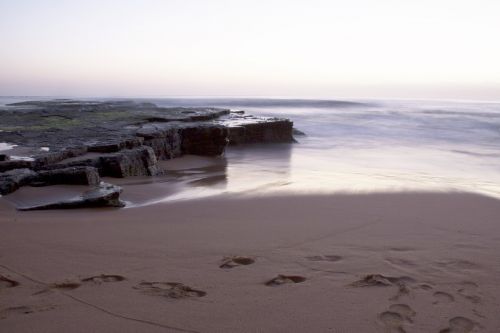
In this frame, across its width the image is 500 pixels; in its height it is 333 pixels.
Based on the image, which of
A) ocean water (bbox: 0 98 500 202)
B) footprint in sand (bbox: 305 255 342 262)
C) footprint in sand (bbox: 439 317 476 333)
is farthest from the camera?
ocean water (bbox: 0 98 500 202)

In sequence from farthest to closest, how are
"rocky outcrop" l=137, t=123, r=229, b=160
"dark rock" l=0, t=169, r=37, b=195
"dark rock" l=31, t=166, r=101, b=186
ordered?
"rocky outcrop" l=137, t=123, r=229, b=160 → "dark rock" l=31, t=166, r=101, b=186 → "dark rock" l=0, t=169, r=37, b=195

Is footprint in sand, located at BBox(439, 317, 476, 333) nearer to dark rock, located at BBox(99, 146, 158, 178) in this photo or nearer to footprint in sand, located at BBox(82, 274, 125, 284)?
footprint in sand, located at BBox(82, 274, 125, 284)

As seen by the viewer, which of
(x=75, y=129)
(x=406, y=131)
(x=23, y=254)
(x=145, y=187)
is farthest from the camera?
(x=406, y=131)

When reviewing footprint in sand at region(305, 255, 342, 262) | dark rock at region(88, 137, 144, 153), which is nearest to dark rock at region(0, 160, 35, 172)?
dark rock at region(88, 137, 144, 153)

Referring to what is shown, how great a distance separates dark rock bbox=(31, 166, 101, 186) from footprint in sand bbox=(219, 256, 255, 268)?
2.43m

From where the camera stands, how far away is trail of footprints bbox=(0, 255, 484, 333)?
2127 mm

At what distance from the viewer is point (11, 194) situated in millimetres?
4301

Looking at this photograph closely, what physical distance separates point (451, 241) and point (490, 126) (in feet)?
60.7

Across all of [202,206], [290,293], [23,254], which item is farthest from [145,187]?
[290,293]

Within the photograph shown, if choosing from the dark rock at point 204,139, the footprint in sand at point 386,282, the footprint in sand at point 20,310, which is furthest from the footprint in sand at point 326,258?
the dark rock at point 204,139

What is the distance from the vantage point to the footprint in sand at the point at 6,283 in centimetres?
240

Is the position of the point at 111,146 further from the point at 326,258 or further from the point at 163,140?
the point at 326,258

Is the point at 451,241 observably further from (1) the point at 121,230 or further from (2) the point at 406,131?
(2) the point at 406,131

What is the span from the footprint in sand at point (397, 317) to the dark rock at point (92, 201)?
2.82 m
